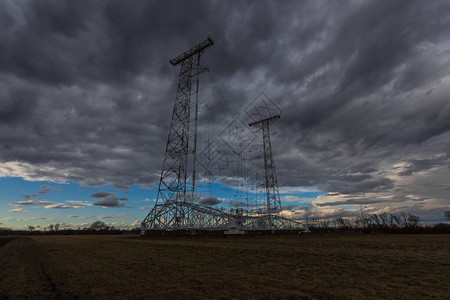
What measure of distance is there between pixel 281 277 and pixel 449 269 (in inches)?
357

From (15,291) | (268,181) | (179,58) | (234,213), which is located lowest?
(15,291)

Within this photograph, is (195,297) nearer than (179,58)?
Yes

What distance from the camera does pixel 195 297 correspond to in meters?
7.74

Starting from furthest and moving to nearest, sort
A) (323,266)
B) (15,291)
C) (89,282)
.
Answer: (323,266)
(89,282)
(15,291)

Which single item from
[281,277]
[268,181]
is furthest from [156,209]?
[281,277]

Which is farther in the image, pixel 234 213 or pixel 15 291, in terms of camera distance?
pixel 234 213

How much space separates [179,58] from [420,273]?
49.4m

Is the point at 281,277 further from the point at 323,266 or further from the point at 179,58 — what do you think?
the point at 179,58

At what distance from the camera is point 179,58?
47781 millimetres

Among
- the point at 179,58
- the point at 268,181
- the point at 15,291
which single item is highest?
the point at 179,58

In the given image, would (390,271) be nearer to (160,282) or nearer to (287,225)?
(160,282)

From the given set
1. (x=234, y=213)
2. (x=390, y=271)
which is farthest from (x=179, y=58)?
(x=390, y=271)

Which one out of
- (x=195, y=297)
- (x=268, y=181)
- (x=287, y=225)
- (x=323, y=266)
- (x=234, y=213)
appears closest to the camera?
(x=195, y=297)

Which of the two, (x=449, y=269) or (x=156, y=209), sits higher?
(x=156, y=209)
